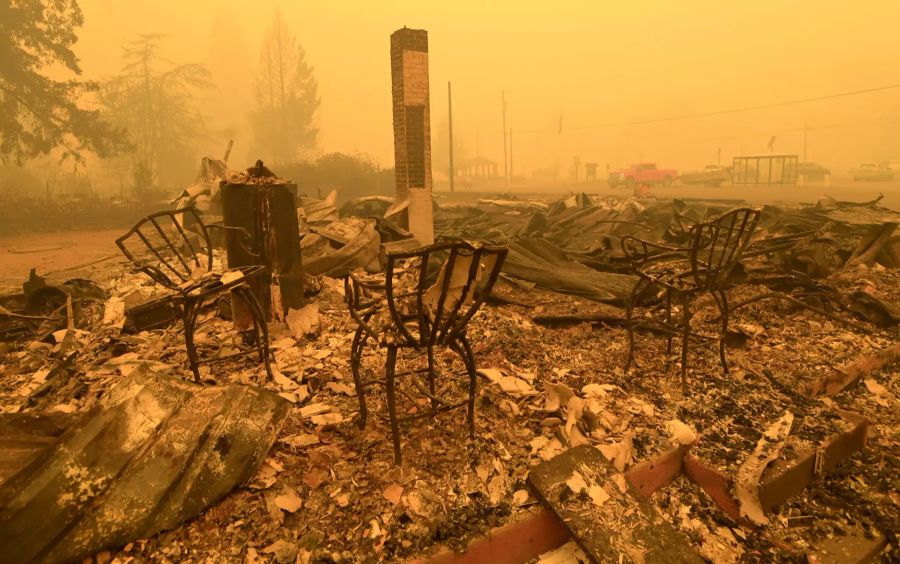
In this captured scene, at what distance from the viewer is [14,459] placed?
224 cm

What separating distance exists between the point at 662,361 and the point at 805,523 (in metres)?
1.60

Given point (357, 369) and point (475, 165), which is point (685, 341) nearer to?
point (357, 369)

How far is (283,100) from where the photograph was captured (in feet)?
122

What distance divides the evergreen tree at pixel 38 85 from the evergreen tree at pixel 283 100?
17.8 m

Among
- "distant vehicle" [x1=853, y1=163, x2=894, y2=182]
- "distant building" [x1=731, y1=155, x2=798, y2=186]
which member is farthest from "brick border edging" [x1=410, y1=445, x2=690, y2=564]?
"distant vehicle" [x1=853, y1=163, x2=894, y2=182]

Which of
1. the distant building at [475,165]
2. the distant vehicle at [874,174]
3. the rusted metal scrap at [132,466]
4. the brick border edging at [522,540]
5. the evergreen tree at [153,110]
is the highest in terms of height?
the evergreen tree at [153,110]

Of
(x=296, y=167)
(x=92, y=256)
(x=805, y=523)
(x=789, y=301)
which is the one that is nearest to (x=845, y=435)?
(x=805, y=523)

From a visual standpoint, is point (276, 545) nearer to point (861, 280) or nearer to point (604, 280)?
point (604, 280)

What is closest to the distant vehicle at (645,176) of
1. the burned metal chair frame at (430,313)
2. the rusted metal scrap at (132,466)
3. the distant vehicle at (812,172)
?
the distant vehicle at (812,172)

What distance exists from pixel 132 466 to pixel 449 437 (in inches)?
58.9

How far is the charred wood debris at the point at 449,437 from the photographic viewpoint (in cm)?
206

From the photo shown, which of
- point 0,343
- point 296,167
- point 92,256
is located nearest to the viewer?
point 0,343

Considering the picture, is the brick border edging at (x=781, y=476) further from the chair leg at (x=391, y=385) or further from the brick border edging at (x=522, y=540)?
the chair leg at (x=391, y=385)

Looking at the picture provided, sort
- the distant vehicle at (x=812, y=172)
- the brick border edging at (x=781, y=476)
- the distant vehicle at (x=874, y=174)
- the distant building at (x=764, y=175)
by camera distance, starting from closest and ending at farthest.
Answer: the brick border edging at (x=781, y=476) < the distant building at (x=764, y=175) < the distant vehicle at (x=874, y=174) < the distant vehicle at (x=812, y=172)
